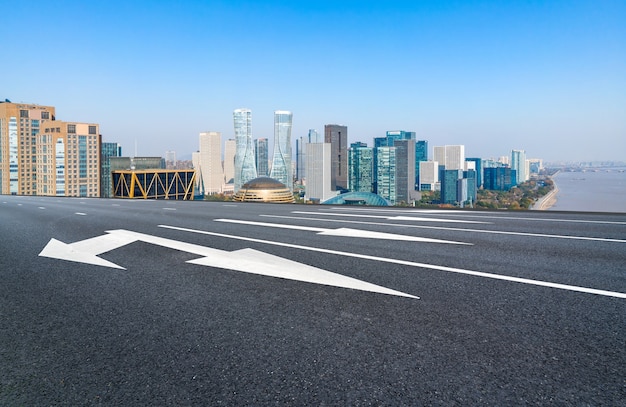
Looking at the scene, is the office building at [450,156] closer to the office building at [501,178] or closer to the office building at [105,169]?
the office building at [501,178]

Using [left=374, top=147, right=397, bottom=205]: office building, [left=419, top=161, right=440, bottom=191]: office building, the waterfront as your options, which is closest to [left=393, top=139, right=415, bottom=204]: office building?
[left=374, top=147, right=397, bottom=205]: office building

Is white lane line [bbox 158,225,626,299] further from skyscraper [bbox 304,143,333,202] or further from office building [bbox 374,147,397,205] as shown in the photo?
skyscraper [bbox 304,143,333,202]

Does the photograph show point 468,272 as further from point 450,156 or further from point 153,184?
point 450,156

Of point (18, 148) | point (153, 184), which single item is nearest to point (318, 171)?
point (153, 184)

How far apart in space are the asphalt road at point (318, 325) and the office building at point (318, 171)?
158094mm

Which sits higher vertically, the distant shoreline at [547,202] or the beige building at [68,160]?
the beige building at [68,160]

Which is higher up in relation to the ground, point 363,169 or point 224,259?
point 363,169

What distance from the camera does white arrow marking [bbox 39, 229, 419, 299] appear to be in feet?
14.4

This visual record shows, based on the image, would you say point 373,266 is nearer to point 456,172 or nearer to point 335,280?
point 335,280

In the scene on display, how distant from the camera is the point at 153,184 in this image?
83.8 meters

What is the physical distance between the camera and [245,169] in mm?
193375

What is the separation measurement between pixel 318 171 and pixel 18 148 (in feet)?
369

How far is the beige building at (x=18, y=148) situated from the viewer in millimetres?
103750

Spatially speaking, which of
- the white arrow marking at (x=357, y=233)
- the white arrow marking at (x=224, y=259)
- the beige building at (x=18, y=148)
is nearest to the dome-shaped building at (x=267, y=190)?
the white arrow marking at (x=357, y=233)
